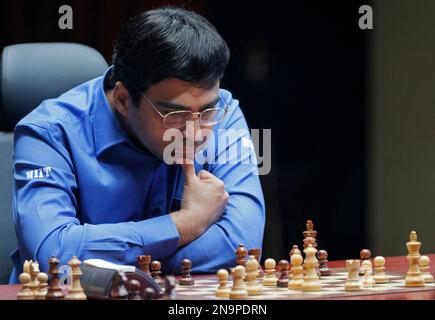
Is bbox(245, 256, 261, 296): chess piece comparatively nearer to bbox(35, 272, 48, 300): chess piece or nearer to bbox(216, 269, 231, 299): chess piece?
bbox(216, 269, 231, 299): chess piece

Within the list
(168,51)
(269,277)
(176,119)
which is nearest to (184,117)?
(176,119)

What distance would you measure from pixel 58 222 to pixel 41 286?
49 cm

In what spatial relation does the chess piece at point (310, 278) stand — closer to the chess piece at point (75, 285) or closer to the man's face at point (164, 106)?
the chess piece at point (75, 285)

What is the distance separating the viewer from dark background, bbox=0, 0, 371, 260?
4.17 m

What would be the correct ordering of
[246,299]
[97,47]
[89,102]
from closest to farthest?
[246,299] → [89,102] → [97,47]

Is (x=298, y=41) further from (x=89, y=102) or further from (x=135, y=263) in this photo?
(x=135, y=263)

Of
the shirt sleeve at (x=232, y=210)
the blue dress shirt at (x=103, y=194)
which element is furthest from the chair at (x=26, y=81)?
the shirt sleeve at (x=232, y=210)

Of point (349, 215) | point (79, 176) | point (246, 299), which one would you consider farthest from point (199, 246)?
point (349, 215)

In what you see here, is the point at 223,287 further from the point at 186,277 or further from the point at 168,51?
the point at 168,51

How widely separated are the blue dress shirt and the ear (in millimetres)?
32

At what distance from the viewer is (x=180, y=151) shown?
2.47m

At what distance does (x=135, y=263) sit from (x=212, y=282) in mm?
251

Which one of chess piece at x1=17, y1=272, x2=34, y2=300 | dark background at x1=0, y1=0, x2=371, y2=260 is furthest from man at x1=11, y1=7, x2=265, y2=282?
dark background at x1=0, y1=0, x2=371, y2=260

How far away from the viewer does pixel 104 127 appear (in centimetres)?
258
